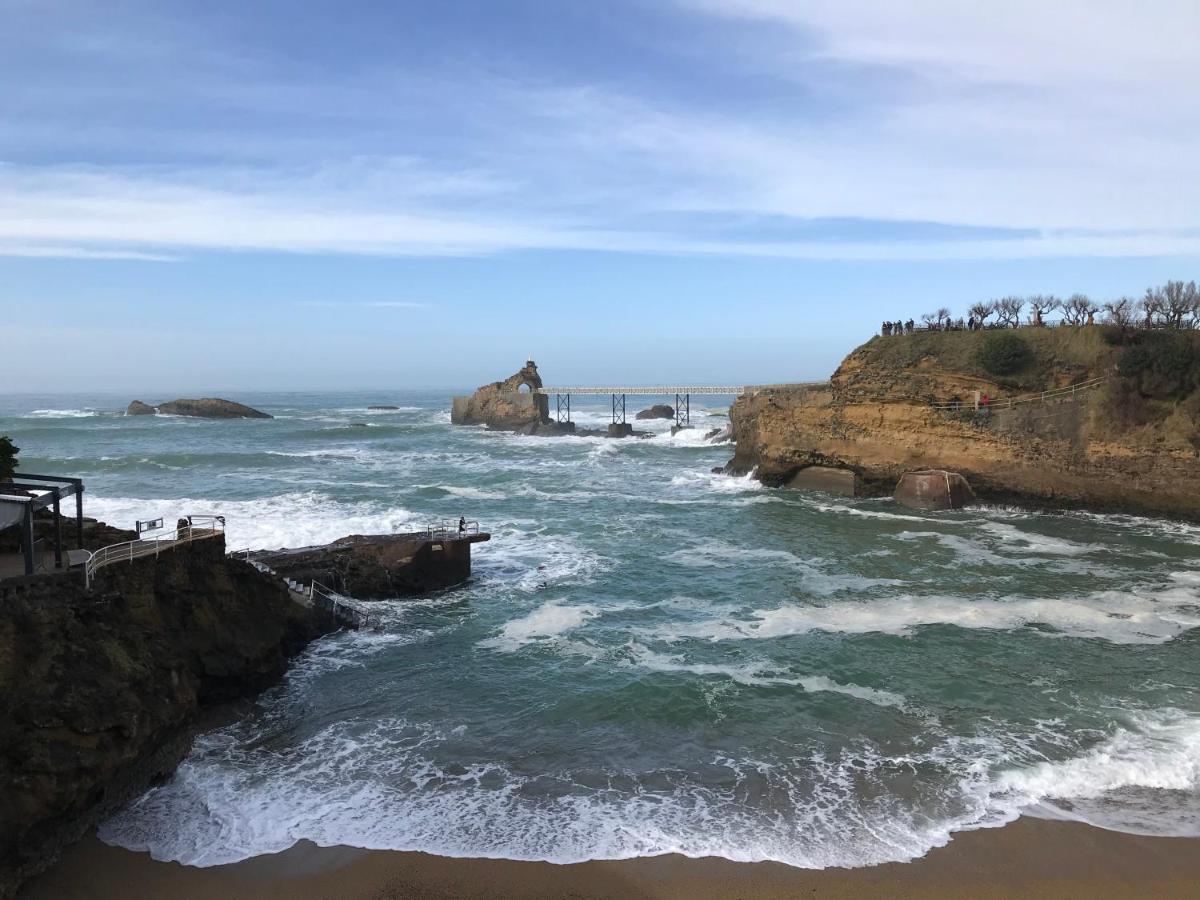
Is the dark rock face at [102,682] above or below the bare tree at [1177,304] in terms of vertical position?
below

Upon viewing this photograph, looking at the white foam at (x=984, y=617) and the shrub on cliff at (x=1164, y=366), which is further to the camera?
the shrub on cliff at (x=1164, y=366)

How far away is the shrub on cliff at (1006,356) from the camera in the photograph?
30594mm

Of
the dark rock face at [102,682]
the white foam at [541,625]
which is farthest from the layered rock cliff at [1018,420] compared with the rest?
the dark rock face at [102,682]

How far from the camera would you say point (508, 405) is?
70562 mm

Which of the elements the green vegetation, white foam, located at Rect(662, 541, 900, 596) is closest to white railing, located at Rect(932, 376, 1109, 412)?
white foam, located at Rect(662, 541, 900, 596)

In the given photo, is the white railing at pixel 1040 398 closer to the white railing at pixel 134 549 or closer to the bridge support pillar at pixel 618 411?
the white railing at pixel 134 549

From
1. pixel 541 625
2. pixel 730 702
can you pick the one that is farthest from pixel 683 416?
pixel 730 702

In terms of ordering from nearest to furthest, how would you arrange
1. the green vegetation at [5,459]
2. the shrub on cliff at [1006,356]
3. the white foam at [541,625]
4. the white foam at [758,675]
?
1. the green vegetation at [5,459]
2. the white foam at [758,675]
3. the white foam at [541,625]
4. the shrub on cliff at [1006,356]

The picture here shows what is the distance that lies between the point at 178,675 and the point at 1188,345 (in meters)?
31.8

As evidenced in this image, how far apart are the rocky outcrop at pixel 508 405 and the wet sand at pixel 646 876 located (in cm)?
5870

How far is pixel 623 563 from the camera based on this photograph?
22219 mm

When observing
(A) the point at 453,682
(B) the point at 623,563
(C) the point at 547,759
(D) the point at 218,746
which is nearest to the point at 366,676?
(A) the point at 453,682

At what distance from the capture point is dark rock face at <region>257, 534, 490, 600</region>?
1853 centimetres

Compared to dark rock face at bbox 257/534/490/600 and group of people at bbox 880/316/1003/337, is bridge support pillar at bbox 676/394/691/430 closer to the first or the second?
group of people at bbox 880/316/1003/337
